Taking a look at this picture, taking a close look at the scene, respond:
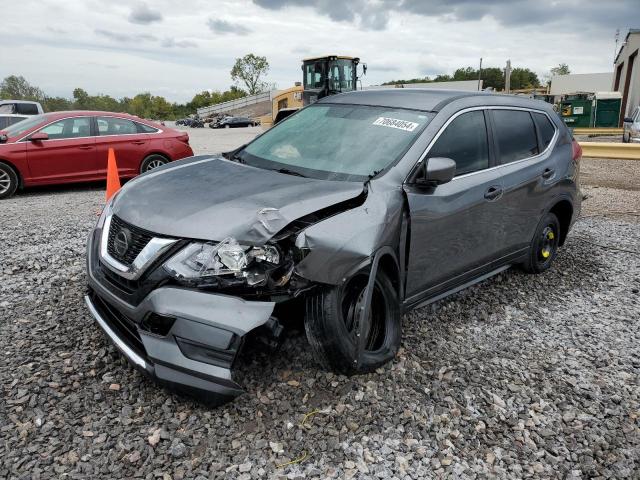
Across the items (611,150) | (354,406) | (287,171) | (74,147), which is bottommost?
(354,406)

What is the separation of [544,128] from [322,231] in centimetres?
313

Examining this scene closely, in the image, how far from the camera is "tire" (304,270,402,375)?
2.80 metres

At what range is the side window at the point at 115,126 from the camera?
31.7 ft

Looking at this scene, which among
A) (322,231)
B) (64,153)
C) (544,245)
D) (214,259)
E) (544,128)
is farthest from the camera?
(64,153)

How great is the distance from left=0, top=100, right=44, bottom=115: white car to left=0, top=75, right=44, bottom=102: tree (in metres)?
59.7

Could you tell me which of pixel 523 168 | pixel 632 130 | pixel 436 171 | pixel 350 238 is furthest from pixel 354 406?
pixel 632 130

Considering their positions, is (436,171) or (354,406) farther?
(436,171)

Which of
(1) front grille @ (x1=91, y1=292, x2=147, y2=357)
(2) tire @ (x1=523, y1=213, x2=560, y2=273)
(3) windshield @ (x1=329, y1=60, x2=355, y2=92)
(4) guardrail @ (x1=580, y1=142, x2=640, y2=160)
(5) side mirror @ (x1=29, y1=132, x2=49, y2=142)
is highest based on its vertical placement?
(3) windshield @ (x1=329, y1=60, x2=355, y2=92)

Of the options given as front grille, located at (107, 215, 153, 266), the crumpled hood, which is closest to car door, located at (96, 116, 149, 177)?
the crumpled hood

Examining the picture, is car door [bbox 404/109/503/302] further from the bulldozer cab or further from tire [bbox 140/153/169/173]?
the bulldozer cab

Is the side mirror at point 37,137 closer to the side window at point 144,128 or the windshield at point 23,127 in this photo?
the windshield at point 23,127

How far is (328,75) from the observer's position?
2072cm

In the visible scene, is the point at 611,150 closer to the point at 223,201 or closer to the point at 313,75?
the point at 223,201

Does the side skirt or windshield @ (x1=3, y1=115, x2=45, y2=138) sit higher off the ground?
windshield @ (x1=3, y1=115, x2=45, y2=138)
